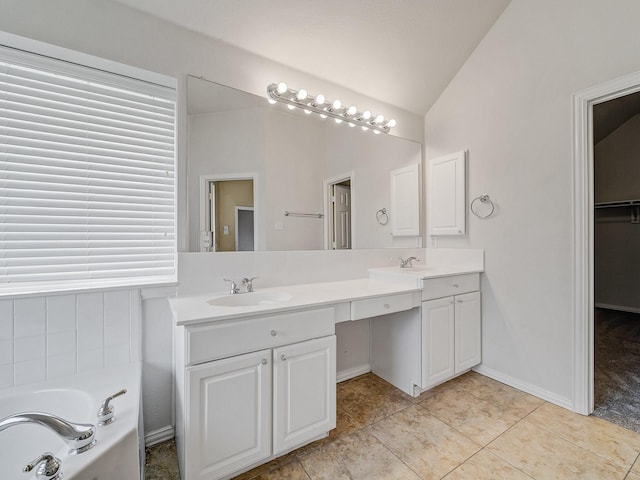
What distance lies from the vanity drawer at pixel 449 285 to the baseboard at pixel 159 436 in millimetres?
1710

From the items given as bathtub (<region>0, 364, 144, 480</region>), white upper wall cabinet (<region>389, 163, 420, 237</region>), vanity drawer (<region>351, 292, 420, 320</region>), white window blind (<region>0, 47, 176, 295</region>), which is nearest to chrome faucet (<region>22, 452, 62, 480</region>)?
Result: bathtub (<region>0, 364, 144, 480</region>)

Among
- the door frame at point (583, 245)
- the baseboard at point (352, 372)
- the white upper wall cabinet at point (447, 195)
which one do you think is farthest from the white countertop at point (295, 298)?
the door frame at point (583, 245)

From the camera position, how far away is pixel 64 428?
80cm

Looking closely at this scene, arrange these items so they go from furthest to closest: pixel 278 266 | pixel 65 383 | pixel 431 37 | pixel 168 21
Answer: pixel 431 37 < pixel 278 266 < pixel 168 21 < pixel 65 383

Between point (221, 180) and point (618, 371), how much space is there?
3.33 metres

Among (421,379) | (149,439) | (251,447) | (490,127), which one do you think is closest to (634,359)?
(421,379)

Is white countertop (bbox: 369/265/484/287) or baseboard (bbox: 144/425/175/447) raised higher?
white countertop (bbox: 369/265/484/287)

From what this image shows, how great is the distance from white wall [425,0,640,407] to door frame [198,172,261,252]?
1.73 metres

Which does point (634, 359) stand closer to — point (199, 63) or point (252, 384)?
point (252, 384)

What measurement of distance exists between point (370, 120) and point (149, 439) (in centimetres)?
252

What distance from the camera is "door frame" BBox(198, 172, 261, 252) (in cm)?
166

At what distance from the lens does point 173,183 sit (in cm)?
170

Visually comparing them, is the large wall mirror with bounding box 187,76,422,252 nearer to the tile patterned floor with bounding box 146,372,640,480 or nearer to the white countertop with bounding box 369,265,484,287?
the white countertop with bounding box 369,265,484,287

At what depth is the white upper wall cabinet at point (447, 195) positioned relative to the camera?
2.36 meters
